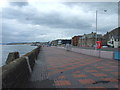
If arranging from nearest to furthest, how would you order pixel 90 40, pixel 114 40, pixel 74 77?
pixel 74 77 → pixel 114 40 → pixel 90 40

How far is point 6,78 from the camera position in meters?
2.51

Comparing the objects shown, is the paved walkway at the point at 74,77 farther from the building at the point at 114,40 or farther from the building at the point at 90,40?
the building at the point at 90,40

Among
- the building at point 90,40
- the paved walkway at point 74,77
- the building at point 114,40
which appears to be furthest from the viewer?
the building at point 90,40

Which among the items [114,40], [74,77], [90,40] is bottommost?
[74,77]

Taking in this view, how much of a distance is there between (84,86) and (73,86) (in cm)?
44

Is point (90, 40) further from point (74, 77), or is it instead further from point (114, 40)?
point (74, 77)

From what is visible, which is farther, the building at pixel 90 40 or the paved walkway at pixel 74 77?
the building at pixel 90 40

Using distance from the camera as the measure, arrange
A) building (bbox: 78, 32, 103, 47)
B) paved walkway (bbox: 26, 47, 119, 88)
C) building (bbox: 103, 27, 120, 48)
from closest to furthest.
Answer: paved walkway (bbox: 26, 47, 119, 88)
building (bbox: 103, 27, 120, 48)
building (bbox: 78, 32, 103, 47)

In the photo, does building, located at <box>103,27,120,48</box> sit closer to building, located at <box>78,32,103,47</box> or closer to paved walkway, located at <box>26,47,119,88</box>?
building, located at <box>78,32,103,47</box>

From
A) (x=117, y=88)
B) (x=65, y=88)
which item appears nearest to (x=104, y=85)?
(x=117, y=88)

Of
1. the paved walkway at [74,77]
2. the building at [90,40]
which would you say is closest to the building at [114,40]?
the building at [90,40]

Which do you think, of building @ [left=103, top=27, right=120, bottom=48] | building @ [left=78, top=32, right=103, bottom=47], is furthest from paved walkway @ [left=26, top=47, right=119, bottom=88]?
building @ [left=78, top=32, right=103, bottom=47]

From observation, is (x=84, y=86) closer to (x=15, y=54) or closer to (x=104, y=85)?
(x=104, y=85)

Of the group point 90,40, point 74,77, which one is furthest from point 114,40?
point 74,77
